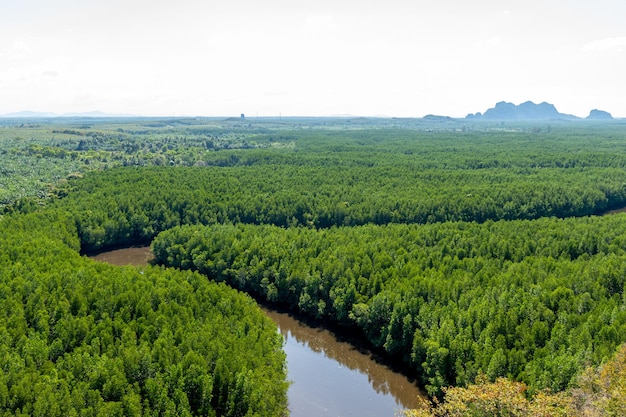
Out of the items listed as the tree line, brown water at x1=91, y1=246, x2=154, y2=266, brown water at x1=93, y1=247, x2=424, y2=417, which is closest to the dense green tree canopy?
the tree line

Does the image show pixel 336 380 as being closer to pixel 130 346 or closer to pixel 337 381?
pixel 337 381

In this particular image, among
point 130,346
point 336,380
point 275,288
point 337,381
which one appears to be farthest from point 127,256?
point 337,381

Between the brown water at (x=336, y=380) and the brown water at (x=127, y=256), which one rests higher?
the brown water at (x=127, y=256)

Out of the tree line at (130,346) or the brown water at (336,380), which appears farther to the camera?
the brown water at (336,380)

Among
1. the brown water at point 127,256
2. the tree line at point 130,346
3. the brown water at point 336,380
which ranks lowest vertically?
the brown water at point 336,380

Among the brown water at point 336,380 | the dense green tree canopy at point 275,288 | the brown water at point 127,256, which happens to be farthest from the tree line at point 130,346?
the brown water at point 127,256

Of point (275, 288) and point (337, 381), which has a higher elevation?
point (275, 288)

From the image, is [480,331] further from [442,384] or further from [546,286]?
[546,286]

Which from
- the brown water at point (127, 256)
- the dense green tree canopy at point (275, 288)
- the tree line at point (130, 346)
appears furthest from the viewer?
the brown water at point (127, 256)

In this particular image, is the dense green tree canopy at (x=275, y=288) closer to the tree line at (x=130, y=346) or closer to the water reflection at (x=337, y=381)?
the tree line at (x=130, y=346)

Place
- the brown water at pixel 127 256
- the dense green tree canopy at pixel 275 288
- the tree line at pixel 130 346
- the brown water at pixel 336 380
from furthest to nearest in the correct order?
the brown water at pixel 127 256 → the brown water at pixel 336 380 → the dense green tree canopy at pixel 275 288 → the tree line at pixel 130 346
